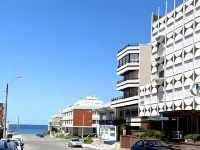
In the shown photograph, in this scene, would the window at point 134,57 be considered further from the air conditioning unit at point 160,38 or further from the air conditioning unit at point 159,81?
the air conditioning unit at point 159,81

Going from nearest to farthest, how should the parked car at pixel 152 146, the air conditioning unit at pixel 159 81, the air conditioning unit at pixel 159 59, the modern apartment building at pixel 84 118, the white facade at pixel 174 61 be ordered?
the parked car at pixel 152 146 < the white facade at pixel 174 61 < the air conditioning unit at pixel 159 81 < the air conditioning unit at pixel 159 59 < the modern apartment building at pixel 84 118

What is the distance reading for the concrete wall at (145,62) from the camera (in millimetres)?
60125

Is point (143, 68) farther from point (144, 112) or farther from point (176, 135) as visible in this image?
point (176, 135)

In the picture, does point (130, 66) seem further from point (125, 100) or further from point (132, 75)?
point (125, 100)

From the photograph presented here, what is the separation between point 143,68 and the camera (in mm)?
60562

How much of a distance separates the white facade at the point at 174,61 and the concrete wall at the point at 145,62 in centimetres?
857

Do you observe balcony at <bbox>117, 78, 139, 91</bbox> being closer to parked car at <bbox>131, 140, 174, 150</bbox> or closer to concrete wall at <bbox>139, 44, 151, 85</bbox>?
concrete wall at <bbox>139, 44, 151, 85</bbox>

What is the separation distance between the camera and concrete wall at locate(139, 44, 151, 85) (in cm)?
6012

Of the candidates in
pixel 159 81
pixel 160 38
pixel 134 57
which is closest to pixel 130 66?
pixel 134 57

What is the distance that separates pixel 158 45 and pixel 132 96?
1533 cm

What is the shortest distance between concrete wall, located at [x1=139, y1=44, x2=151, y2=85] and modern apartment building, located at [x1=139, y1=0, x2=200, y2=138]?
8627mm

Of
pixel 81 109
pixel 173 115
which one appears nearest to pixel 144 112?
pixel 173 115

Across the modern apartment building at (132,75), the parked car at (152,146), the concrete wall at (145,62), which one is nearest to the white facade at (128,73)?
the modern apartment building at (132,75)

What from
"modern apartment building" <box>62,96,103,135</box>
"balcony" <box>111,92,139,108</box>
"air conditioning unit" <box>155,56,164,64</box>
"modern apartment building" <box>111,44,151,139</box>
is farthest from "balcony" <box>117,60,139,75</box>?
"modern apartment building" <box>62,96,103,135</box>
